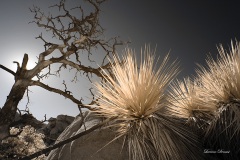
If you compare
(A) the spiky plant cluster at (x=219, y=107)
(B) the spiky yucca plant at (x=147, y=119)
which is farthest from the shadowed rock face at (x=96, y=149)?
(A) the spiky plant cluster at (x=219, y=107)

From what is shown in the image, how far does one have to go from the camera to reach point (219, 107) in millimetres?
3381

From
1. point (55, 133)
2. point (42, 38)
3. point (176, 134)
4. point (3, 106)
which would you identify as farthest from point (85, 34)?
point (55, 133)

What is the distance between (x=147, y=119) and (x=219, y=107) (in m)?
1.17

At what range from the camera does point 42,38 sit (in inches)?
224

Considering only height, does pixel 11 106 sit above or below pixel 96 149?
above

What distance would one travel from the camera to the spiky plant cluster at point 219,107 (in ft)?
10.00

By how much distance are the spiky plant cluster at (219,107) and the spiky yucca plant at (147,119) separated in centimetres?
29

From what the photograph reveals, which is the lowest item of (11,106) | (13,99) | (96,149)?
(96,149)

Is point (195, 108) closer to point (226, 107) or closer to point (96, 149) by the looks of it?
point (226, 107)

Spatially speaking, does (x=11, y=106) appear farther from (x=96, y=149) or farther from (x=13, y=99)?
(x=96, y=149)

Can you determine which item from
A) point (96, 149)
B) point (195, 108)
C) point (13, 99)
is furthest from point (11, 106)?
point (195, 108)

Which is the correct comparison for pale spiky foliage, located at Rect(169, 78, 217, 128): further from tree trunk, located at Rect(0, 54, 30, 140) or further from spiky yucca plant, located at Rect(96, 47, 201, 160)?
tree trunk, located at Rect(0, 54, 30, 140)

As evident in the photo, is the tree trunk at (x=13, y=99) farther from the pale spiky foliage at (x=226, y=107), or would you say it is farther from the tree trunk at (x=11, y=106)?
the pale spiky foliage at (x=226, y=107)

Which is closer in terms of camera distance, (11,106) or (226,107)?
(226,107)
